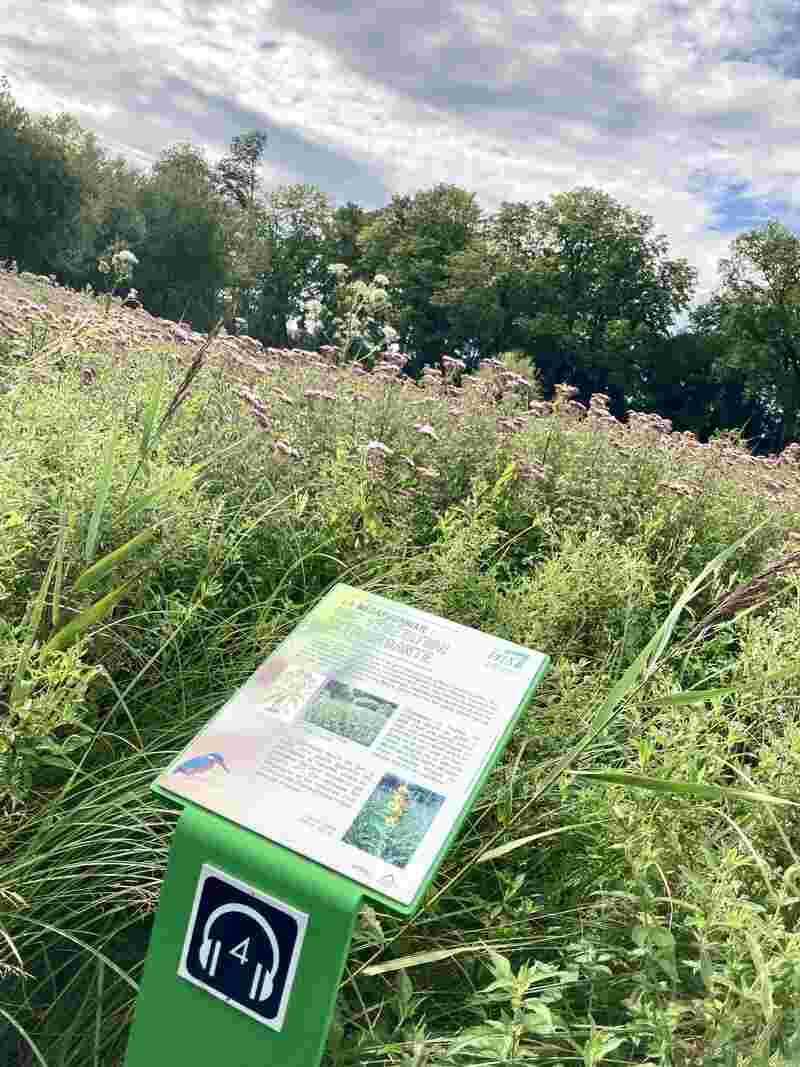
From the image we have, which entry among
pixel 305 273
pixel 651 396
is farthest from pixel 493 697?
pixel 305 273

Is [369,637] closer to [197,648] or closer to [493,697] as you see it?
[493,697]

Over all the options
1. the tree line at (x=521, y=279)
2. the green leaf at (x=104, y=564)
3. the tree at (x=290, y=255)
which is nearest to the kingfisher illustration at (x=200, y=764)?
the green leaf at (x=104, y=564)

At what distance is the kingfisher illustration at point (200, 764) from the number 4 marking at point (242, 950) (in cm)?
33

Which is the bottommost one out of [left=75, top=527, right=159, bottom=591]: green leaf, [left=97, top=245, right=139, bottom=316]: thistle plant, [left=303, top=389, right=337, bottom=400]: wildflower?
[left=75, top=527, right=159, bottom=591]: green leaf

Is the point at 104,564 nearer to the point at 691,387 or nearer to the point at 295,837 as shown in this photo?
the point at 295,837

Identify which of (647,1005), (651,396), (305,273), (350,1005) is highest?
(305,273)

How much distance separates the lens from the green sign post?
1525 mm

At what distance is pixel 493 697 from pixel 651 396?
39.7 metres

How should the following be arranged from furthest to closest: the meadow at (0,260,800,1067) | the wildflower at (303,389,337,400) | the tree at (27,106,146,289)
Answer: the tree at (27,106,146,289) < the wildflower at (303,389,337,400) < the meadow at (0,260,800,1067)

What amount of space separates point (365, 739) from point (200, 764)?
35 centimetres

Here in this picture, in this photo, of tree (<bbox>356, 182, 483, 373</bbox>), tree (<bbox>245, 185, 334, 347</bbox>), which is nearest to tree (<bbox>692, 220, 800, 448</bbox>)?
tree (<bbox>356, 182, 483, 373</bbox>)

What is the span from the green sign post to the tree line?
1260 inches

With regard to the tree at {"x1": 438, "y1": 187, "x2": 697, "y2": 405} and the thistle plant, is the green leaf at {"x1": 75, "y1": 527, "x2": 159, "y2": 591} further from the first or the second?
the tree at {"x1": 438, "y1": 187, "x2": 697, "y2": 405}

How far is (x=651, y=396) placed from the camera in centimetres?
3925
